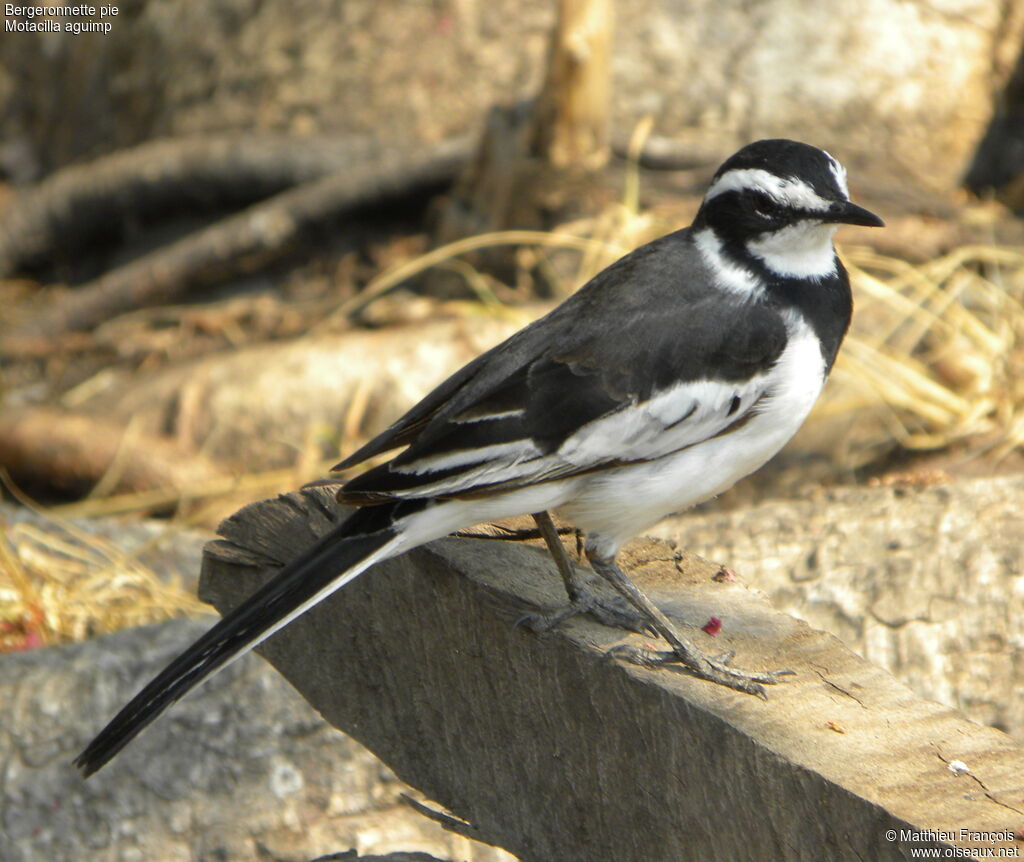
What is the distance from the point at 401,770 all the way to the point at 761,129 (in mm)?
4669

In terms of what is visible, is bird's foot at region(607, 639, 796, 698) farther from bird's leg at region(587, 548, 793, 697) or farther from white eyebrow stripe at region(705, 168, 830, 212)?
white eyebrow stripe at region(705, 168, 830, 212)

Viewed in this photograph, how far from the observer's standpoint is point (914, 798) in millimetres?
1929

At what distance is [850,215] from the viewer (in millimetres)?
2588

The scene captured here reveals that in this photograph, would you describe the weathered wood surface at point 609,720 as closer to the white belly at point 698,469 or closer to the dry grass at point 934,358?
the white belly at point 698,469

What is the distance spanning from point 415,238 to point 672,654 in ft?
15.8

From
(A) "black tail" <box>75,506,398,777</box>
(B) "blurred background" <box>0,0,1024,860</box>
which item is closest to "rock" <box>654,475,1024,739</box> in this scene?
(B) "blurred background" <box>0,0,1024,860</box>

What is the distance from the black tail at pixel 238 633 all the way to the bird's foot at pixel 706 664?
510 mm

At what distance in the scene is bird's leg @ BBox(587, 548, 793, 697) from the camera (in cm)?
232

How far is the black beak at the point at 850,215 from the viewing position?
258 centimetres

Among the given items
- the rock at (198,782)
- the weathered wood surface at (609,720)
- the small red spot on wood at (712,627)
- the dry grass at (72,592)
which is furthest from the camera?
the dry grass at (72,592)

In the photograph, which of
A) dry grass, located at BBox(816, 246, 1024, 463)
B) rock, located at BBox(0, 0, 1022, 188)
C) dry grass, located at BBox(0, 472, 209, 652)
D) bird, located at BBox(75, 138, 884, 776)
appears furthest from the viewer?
rock, located at BBox(0, 0, 1022, 188)

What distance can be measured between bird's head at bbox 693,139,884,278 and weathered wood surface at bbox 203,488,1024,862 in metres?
0.71

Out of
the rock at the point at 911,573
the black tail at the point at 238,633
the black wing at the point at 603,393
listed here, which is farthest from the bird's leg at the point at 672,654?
the rock at the point at 911,573

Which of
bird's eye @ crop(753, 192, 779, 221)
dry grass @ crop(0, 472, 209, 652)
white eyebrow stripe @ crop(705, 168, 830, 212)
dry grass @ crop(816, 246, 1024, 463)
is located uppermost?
white eyebrow stripe @ crop(705, 168, 830, 212)
